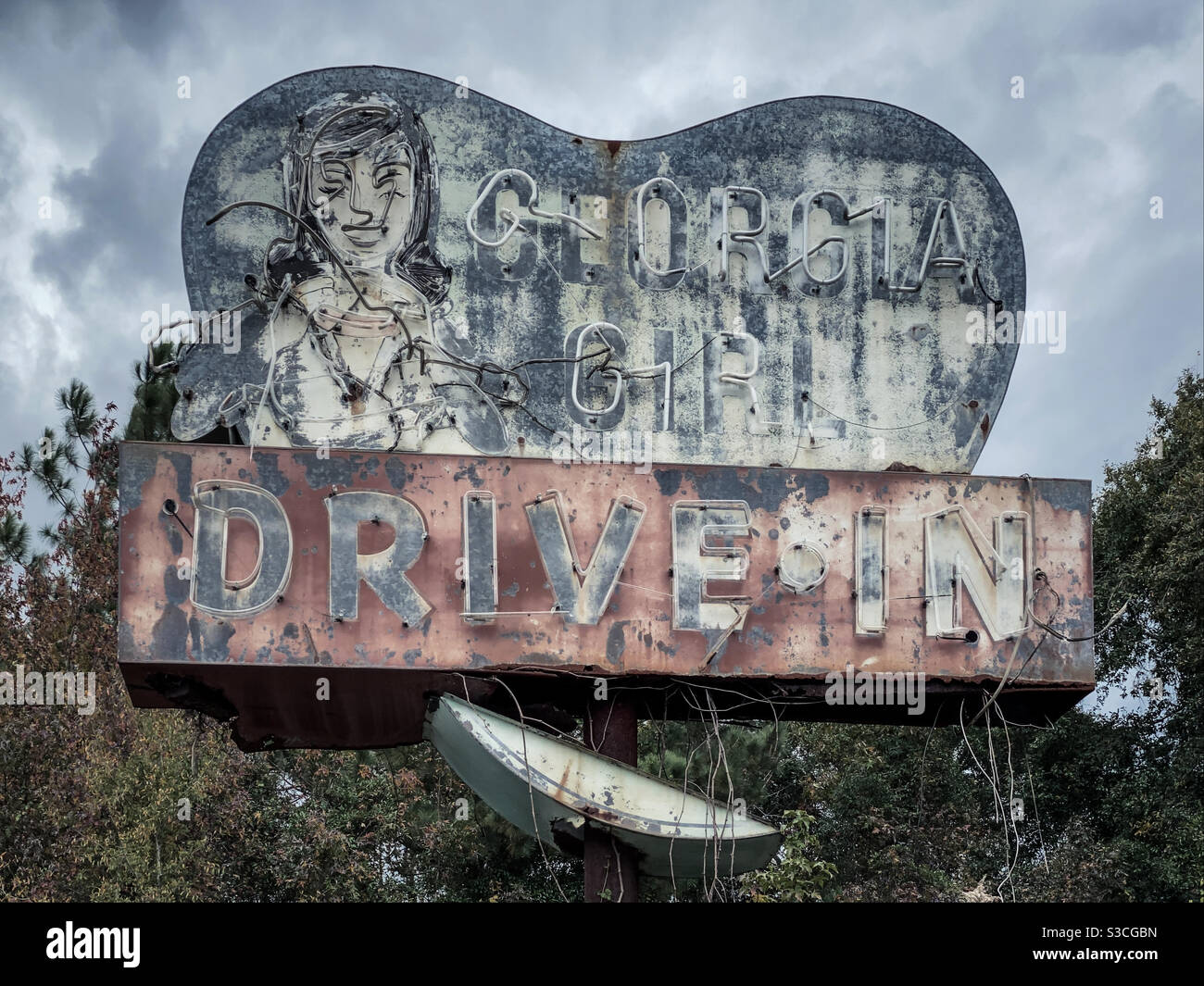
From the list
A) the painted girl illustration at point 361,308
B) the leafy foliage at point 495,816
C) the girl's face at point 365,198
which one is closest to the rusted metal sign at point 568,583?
the painted girl illustration at point 361,308

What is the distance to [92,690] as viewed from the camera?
73.8 ft

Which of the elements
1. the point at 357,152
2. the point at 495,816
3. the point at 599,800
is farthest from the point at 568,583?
the point at 495,816

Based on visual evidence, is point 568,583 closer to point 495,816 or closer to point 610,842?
point 610,842

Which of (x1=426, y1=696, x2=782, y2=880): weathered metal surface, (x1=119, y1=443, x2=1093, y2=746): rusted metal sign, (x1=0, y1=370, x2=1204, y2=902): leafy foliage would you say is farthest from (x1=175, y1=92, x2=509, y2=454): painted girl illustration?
(x1=0, y1=370, x2=1204, y2=902): leafy foliage

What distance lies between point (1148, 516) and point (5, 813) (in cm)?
2044

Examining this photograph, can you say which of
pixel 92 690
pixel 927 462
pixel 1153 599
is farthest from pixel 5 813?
pixel 1153 599

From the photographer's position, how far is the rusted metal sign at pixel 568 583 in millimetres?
10812

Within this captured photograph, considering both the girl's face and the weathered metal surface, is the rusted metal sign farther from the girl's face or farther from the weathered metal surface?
the girl's face

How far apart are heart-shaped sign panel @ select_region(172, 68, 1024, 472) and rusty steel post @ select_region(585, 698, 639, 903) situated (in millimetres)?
2011

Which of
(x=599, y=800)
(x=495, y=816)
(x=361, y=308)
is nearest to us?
(x=599, y=800)

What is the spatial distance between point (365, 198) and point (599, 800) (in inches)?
201

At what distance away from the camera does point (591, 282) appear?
40.5 feet
